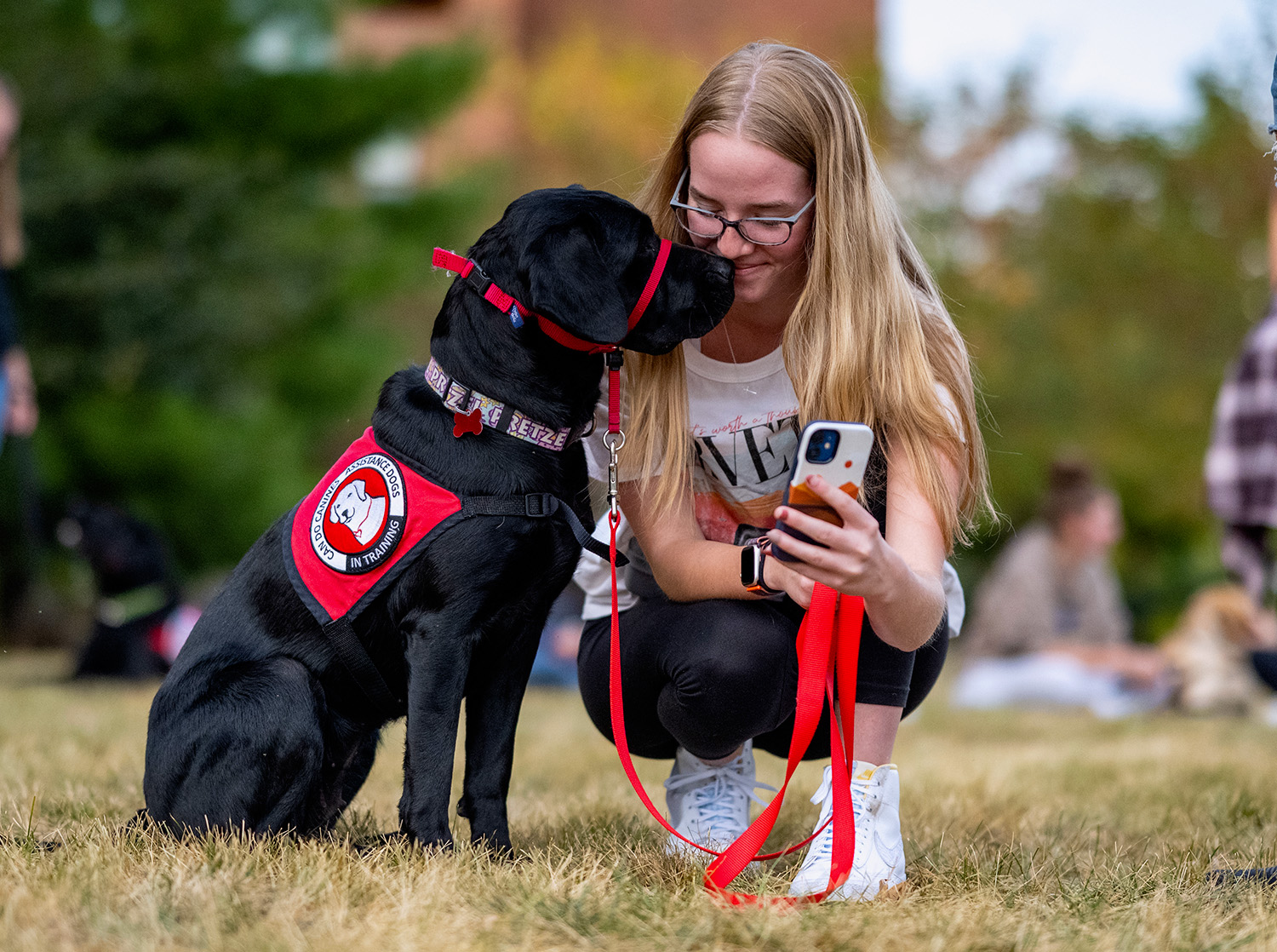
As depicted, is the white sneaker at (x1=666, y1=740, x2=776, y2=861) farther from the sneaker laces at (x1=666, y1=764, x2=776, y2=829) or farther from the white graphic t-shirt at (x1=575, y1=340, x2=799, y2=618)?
the white graphic t-shirt at (x1=575, y1=340, x2=799, y2=618)

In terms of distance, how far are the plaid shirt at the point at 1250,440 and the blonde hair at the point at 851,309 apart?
70.8 inches

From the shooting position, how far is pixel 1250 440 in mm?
3717

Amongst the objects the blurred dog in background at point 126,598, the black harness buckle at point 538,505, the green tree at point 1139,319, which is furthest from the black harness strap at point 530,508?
the green tree at point 1139,319

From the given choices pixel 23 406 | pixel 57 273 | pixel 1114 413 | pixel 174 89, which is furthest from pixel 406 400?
pixel 1114 413

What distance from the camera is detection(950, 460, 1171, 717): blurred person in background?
6.84 meters

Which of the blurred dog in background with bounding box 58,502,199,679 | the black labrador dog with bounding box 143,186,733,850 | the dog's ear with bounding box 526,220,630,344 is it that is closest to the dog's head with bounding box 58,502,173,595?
the blurred dog in background with bounding box 58,502,199,679

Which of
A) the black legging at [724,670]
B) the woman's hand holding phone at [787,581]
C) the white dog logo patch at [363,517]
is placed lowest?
the black legging at [724,670]

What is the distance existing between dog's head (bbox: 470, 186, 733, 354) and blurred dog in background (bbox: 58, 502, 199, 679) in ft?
16.9

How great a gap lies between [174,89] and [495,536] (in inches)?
393

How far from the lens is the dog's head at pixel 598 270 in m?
2.07

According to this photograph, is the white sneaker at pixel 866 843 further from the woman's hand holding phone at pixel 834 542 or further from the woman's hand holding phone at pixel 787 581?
the woman's hand holding phone at pixel 834 542

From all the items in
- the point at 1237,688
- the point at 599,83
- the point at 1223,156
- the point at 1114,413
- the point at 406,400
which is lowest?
the point at 1237,688

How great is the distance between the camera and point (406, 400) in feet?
7.02

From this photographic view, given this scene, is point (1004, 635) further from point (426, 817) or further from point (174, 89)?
point (174, 89)
